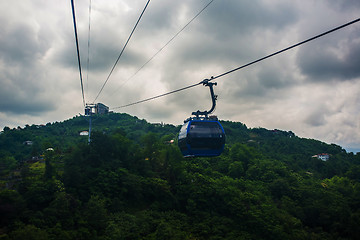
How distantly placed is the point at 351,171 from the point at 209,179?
200 ft

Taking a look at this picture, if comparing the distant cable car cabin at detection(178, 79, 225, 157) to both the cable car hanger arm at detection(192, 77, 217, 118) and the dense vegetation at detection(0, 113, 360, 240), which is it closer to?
the cable car hanger arm at detection(192, 77, 217, 118)

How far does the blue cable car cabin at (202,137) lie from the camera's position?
15.6 metres

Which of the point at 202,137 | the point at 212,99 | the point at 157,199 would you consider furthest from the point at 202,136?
the point at 157,199

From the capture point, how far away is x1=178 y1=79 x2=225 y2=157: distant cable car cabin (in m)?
15.6

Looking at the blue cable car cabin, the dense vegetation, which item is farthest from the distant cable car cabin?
the dense vegetation

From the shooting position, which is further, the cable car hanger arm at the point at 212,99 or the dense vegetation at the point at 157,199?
the dense vegetation at the point at 157,199

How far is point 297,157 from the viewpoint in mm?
106375

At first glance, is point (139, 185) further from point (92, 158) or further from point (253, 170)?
point (253, 170)

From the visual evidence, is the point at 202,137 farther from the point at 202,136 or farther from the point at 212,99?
the point at 212,99

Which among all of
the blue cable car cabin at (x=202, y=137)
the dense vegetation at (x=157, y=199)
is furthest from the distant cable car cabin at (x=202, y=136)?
the dense vegetation at (x=157, y=199)

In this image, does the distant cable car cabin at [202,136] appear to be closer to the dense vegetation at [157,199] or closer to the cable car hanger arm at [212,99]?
the cable car hanger arm at [212,99]

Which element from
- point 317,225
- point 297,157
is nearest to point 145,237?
point 317,225

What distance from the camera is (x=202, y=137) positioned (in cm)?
1572

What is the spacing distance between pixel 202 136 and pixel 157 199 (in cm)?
3566
